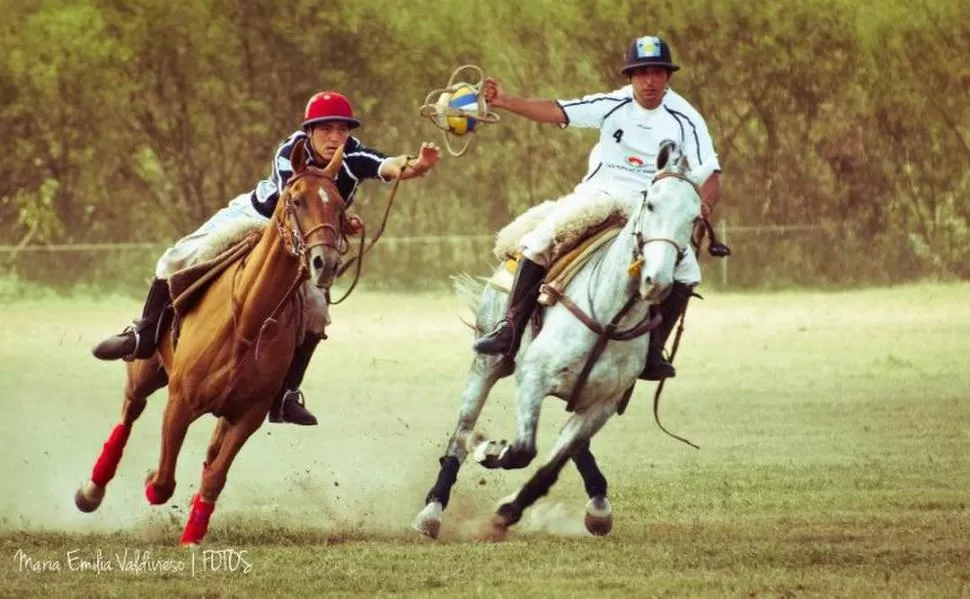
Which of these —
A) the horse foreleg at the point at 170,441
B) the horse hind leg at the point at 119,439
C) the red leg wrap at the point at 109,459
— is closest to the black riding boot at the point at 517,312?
the horse foreleg at the point at 170,441

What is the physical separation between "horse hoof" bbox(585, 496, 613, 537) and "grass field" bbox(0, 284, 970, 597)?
16 cm

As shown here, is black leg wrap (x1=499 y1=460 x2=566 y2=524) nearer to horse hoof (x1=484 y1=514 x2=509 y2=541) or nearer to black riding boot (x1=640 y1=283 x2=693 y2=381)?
horse hoof (x1=484 y1=514 x2=509 y2=541)

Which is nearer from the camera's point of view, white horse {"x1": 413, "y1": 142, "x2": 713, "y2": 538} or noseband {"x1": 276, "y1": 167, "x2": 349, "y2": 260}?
noseband {"x1": 276, "y1": 167, "x2": 349, "y2": 260}

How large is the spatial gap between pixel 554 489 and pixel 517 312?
3.07 meters

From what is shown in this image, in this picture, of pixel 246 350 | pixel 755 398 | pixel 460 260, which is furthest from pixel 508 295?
pixel 460 260

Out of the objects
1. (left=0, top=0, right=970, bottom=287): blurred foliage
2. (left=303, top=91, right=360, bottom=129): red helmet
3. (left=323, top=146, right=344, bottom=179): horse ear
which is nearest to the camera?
(left=323, top=146, right=344, bottom=179): horse ear

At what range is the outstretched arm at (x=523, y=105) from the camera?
38.3 ft

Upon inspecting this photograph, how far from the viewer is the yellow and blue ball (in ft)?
37.6

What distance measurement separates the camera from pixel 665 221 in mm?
10531

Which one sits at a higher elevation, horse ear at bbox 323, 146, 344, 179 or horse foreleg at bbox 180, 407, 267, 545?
horse ear at bbox 323, 146, 344, 179

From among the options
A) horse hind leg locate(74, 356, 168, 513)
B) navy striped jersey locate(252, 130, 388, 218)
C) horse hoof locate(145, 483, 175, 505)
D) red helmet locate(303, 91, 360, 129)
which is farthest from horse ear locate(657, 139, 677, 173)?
horse hind leg locate(74, 356, 168, 513)

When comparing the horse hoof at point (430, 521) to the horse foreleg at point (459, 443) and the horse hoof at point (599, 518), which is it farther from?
the horse hoof at point (599, 518)

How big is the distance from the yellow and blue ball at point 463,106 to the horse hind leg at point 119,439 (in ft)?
7.65

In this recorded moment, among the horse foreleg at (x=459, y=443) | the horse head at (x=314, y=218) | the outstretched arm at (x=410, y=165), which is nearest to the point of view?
the horse head at (x=314, y=218)
